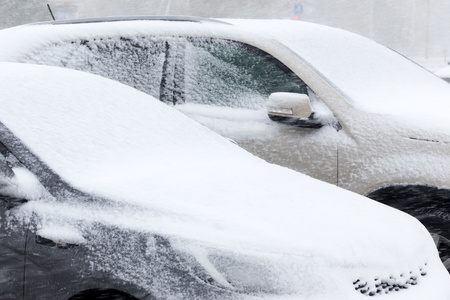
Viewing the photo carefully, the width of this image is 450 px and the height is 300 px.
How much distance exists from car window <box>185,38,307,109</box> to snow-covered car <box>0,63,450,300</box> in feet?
5.29

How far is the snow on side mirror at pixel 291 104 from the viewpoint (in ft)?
16.9

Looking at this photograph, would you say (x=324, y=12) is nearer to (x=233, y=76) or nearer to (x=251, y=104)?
(x=233, y=76)

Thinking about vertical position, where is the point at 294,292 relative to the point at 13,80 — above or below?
below

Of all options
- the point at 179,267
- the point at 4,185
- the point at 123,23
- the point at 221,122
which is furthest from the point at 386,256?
the point at 123,23

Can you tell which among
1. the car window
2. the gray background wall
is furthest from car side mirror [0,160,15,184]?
the gray background wall

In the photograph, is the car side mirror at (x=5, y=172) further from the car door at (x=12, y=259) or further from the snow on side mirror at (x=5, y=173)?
the car door at (x=12, y=259)

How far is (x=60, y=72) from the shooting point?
4.47m

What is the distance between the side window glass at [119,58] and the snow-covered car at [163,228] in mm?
1717

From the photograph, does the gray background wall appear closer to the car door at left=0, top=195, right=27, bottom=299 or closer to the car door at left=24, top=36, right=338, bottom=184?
the car door at left=24, top=36, right=338, bottom=184

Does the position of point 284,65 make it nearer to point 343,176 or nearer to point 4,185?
point 343,176

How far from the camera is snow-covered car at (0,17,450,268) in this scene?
5051mm

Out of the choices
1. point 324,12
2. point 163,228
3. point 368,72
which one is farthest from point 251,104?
point 324,12

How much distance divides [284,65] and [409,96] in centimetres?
91

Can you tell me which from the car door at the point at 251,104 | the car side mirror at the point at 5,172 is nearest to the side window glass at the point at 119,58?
the car door at the point at 251,104
